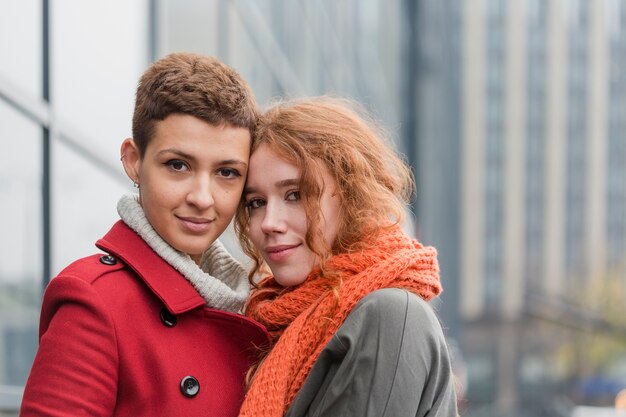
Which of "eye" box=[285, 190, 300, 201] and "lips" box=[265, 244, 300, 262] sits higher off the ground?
"eye" box=[285, 190, 300, 201]

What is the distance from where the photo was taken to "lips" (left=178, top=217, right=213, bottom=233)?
2471 mm

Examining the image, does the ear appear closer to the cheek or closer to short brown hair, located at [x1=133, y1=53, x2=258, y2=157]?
short brown hair, located at [x1=133, y1=53, x2=258, y2=157]

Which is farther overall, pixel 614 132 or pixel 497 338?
pixel 614 132

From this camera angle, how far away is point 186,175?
8.07ft

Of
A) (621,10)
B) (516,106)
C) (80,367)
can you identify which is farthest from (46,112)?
(621,10)

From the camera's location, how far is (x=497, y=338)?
77.8 meters

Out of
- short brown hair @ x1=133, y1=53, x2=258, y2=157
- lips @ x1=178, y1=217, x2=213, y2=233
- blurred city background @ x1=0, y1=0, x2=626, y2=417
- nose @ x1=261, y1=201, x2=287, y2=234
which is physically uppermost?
short brown hair @ x1=133, y1=53, x2=258, y2=157

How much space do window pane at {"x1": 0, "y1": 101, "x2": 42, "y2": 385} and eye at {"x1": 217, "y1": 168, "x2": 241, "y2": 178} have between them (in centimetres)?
117

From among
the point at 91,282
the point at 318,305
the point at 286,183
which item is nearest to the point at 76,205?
the point at 286,183

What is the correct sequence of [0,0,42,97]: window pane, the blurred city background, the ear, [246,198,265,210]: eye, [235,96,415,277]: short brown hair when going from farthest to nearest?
the blurred city background < [0,0,42,97]: window pane < [246,198,265,210]: eye < [235,96,415,277]: short brown hair < the ear

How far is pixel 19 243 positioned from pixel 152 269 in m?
1.38

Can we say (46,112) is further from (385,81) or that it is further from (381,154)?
(385,81)

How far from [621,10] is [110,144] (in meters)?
104

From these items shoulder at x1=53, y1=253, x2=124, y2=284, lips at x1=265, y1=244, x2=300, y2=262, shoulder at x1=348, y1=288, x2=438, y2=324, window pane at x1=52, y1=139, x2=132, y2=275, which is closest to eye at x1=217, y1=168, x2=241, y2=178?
lips at x1=265, y1=244, x2=300, y2=262
